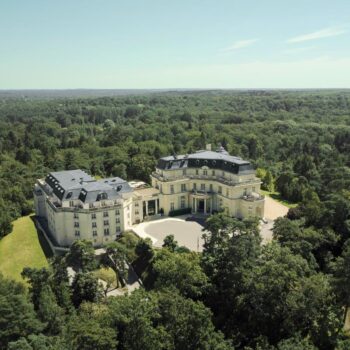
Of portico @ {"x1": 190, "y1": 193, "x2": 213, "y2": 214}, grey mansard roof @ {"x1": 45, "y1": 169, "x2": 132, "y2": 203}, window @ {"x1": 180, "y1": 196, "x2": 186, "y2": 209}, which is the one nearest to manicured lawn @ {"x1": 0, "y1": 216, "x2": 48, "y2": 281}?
grey mansard roof @ {"x1": 45, "y1": 169, "x2": 132, "y2": 203}

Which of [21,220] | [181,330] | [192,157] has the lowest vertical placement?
[21,220]

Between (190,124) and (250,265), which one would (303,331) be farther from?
(190,124)

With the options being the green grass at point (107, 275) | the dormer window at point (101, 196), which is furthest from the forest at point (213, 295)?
the dormer window at point (101, 196)

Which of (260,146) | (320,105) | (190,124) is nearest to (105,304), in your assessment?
(260,146)

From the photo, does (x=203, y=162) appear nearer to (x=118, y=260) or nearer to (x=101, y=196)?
(x=101, y=196)

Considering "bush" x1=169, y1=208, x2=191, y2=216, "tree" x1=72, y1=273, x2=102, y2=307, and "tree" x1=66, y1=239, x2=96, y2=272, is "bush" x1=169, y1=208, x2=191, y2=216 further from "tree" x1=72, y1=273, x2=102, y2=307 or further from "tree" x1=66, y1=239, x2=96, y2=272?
"tree" x1=72, y1=273, x2=102, y2=307

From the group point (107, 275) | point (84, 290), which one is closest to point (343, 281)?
point (84, 290)

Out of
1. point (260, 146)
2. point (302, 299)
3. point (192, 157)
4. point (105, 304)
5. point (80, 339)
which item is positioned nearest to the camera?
point (80, 339)
